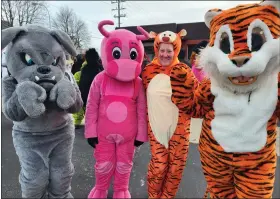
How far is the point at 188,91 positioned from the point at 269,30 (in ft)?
1.97

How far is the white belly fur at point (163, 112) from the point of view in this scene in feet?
7.54

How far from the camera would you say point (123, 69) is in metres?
2.27

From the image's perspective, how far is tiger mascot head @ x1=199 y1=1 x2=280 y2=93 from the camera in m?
1.51

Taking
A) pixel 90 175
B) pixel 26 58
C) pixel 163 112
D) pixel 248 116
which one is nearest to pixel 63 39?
pixel 26 58

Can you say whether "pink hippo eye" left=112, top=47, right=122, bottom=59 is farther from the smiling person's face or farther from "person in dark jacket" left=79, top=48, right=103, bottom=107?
"person in dark jacket" left=79, top=48, right=103, bottom=107

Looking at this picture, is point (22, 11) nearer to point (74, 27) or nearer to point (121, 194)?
point (74, 27)

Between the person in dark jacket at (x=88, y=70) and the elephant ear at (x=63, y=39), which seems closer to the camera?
the elephant ear at (x=63, y=39)

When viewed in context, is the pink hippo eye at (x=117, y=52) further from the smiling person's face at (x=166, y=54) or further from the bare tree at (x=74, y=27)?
the bare tree at (x=74, y=27)

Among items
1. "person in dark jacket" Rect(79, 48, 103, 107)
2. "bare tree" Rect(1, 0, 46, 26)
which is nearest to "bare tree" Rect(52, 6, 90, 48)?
"bare tree" Rect(1, 0, 46, 26)

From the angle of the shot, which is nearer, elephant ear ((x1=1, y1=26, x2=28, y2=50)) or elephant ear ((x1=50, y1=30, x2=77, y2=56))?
elephant ear ((x1=1, y1=26, x2=28, y2=50))

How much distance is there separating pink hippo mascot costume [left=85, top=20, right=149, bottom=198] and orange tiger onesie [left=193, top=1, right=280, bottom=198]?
30.6 inches

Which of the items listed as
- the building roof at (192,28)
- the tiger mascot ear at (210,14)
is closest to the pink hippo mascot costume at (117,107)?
the tiger mascot ear at (210,14)

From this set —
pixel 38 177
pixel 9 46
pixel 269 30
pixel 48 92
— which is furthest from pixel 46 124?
pixel 269 30

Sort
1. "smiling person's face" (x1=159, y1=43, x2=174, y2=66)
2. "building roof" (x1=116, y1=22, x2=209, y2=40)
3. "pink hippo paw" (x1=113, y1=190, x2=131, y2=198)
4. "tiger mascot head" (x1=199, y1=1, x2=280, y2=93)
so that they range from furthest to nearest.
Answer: "building roof" (x1=116, y1=22, x2=209, y2=40) → "pink hippo paw" (x1=113, y1=190, x2=131, y2=198) → "smiling person's face" (x1=159, y1=43, x2=174, y2=66) → "tiger mascot head" (x1=199, y1=1, x2=280, y2=93)
